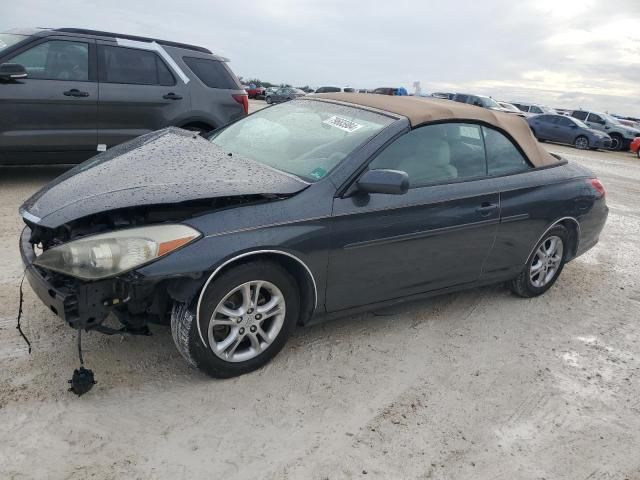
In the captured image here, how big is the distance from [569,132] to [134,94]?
69.0 feet

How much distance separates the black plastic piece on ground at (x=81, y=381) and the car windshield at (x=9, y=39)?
4.93 m

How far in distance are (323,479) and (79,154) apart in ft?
18.3

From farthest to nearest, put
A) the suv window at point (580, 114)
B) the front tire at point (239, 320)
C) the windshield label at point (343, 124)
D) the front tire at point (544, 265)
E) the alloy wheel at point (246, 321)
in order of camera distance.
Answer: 1. the suv window at point (580, 114)
2. the front tire at point (544, 265)
3. the windshield label at point (343, 124)
4. the alloy wheel at point (246, 321)
5. the front tire at point (239, 320)

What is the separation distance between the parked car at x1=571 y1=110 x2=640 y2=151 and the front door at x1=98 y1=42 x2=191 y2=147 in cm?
2276

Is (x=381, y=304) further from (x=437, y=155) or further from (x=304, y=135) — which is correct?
(x=304, y=135)

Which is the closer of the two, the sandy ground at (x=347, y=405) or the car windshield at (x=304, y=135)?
the sandy ground at (x=347, y=405)

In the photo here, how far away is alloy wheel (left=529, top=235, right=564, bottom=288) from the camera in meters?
4.60

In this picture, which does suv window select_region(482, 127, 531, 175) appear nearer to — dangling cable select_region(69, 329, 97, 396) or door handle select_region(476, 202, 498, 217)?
door handle select_region(476, 202, 498, 217)

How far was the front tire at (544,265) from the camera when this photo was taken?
4.55 m

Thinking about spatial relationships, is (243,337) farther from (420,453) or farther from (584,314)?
(584,314)

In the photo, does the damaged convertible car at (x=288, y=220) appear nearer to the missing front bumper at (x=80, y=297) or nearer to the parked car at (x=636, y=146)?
the missing front bumper at (x=80, y=297)

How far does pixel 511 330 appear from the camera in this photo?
4.11m

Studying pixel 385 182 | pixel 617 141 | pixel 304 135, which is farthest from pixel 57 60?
pixel 617 141

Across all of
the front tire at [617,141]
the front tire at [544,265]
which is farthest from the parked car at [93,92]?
the front tire at [617,141]
